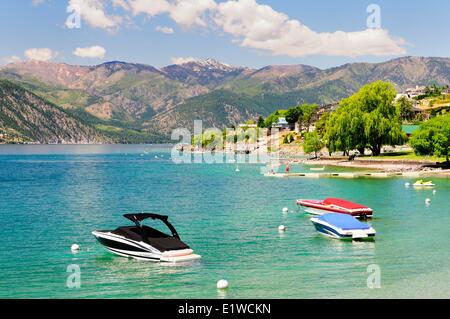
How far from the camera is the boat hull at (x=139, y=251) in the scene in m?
36.3

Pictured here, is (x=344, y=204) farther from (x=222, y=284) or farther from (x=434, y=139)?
(x=434, y=139)

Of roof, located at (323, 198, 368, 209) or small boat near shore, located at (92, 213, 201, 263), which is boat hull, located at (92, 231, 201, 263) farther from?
roof, located at (323, 198, 368, 209)

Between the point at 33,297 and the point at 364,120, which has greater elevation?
the point at 364,120

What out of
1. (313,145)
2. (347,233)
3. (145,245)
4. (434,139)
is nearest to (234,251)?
(145,245)

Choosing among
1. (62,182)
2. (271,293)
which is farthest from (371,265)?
(62,182)

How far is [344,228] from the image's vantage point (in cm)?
4522

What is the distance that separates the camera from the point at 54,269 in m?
36.0

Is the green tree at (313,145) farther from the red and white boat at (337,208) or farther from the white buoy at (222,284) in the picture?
the white buoy at (222,284)

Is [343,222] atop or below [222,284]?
atop

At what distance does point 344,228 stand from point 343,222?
855 millimetres

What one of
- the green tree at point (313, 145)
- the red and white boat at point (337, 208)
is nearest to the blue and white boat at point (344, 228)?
the red and white boat at point (337, 208)

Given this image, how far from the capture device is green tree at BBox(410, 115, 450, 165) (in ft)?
355
